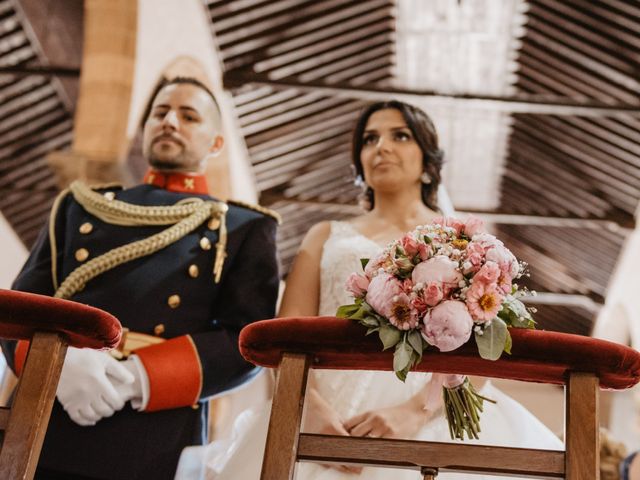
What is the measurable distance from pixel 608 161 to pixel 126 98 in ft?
17.1

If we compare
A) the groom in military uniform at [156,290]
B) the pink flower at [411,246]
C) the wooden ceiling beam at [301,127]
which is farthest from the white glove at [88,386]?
the wooden ceiling beam at [301,127]

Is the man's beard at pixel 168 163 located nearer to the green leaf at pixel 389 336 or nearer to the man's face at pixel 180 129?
the man's face at pixel 180 129

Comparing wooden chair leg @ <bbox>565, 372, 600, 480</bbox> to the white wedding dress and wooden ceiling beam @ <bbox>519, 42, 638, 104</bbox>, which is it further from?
wooden ceiling beam @ <bbox>519, 42, 638, 104</bbox>

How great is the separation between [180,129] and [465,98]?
20.6 ft

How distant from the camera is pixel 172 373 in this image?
2.42m

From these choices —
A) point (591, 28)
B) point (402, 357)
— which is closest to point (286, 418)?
point (402, 357)

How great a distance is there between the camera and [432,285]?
1.90 meters

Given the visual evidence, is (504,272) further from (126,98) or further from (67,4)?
(67,4)

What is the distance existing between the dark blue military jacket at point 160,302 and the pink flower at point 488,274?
0.83 m

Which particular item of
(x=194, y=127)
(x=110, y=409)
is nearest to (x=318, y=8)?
(x=194, y=127)

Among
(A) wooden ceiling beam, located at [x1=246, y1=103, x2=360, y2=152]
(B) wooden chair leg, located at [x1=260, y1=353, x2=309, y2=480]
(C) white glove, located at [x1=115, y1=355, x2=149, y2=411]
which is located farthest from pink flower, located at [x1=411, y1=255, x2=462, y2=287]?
(A) wooden ceiling beam, located at [x1=246, y1=103, x2=360, y2=152]

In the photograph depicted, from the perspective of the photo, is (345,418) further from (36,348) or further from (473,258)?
(36,348)

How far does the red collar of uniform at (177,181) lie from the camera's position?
2.87 meters

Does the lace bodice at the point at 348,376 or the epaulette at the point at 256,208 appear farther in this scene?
the epaulette at the point at 256,208
